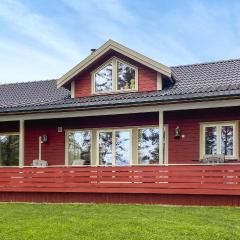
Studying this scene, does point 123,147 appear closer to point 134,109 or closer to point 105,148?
point 105,148

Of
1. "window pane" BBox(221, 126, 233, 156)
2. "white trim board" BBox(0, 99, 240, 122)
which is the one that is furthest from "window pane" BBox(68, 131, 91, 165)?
"window pane" BBox(221, 126, 233, 156)

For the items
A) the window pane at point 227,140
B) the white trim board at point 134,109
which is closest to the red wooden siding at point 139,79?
the white trim board at point 134,109

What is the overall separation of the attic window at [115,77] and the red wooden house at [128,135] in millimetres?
32

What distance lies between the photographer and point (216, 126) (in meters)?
15.2

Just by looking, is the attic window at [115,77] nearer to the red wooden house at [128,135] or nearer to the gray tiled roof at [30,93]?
the red wooden house at [128,135]

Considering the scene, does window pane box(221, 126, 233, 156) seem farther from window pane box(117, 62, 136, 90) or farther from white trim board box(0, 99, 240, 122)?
window pane box(117, 62, 136, 90)

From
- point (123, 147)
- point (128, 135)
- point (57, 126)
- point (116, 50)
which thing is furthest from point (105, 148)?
point (116, 50)

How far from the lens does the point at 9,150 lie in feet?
60.6

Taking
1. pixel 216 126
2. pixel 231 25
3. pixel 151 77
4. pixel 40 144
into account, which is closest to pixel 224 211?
pixel 216 126

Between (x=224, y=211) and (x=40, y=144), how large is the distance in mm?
7927

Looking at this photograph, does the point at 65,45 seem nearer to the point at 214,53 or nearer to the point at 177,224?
the point at 214,53

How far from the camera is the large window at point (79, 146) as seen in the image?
16.9 metres

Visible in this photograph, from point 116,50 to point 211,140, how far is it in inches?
Answer: 162

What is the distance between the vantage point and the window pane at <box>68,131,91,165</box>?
16.9 m
